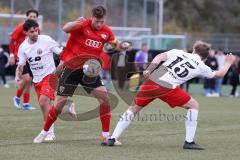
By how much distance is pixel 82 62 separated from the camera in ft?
37.1

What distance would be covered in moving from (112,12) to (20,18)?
6.12 meters

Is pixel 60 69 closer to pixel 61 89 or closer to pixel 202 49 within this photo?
pixel 61 89

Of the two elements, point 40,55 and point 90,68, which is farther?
point 40,55

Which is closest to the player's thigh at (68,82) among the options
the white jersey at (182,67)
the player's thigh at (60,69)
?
the player's thigh at (60,69)

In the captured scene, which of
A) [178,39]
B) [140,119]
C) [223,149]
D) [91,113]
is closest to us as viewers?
[223,149]

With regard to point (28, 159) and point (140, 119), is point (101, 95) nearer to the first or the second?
point (28, 159)

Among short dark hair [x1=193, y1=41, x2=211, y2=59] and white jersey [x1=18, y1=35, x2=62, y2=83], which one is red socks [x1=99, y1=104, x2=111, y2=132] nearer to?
white jersey [x1=18, y1=35, x2=62, y2=83]

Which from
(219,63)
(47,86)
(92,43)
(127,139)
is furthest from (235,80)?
(92,43)

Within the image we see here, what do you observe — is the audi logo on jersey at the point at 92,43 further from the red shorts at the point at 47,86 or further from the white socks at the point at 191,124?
the white socks at the point at 191,124

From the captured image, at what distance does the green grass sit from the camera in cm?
993

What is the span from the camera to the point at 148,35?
3806cm

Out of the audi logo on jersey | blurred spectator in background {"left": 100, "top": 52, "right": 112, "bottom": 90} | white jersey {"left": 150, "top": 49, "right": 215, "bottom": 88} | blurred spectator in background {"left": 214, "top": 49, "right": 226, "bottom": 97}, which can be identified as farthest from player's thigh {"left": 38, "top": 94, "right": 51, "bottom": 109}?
blurred spectator in background {"left": 214, "top": 49, "right": 226, "bottom": 97}

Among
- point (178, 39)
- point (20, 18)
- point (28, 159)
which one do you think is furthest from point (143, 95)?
point (178, 39)

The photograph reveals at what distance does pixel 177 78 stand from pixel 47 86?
228 cm
